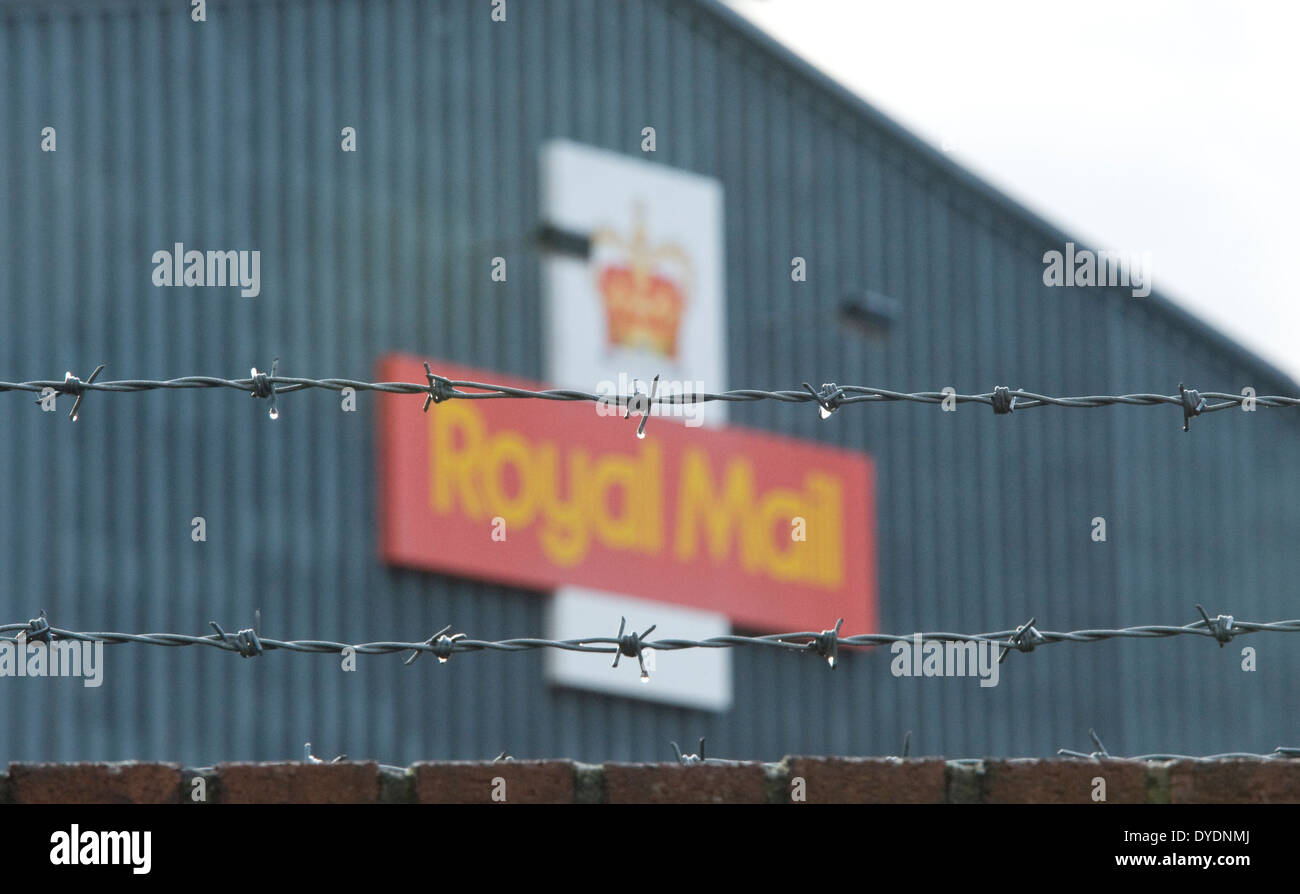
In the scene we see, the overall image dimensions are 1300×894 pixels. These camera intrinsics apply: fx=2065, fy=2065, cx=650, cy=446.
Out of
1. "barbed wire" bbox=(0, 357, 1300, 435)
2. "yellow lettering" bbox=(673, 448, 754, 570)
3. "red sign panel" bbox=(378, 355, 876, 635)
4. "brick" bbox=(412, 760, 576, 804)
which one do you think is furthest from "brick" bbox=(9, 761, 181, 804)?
"yellow lettering" bbox=(673, 448, 754, 570)

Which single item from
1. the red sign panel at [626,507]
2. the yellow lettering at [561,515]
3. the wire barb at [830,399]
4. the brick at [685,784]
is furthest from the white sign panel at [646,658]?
the brick at [685,784]

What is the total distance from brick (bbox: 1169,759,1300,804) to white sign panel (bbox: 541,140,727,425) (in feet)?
40.8

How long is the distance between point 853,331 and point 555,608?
3997 millimetres

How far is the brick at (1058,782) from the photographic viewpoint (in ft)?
14.2

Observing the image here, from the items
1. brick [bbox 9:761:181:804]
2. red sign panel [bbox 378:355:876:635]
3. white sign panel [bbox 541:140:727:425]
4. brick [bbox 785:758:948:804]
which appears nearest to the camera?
brick [bbox 9:761:181:804]

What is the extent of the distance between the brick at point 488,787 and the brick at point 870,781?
49 cm

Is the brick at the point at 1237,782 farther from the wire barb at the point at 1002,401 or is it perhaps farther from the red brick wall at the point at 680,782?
the wire barb at the point at 1002,401

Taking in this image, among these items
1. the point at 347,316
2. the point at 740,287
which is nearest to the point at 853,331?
the point at 740,287

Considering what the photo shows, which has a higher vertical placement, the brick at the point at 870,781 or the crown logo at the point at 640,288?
the crown logo at the point at 640,288

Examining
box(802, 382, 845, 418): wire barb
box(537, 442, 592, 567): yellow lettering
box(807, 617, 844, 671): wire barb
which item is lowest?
box(807, 617, 844, 671): wire barb

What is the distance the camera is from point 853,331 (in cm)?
1870

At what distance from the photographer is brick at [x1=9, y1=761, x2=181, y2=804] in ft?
13.9

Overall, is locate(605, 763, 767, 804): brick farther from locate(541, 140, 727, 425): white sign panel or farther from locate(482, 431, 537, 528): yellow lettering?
locate(541, 140, 727, 425): white sign panel

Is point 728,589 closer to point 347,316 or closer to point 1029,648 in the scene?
point 347,316
